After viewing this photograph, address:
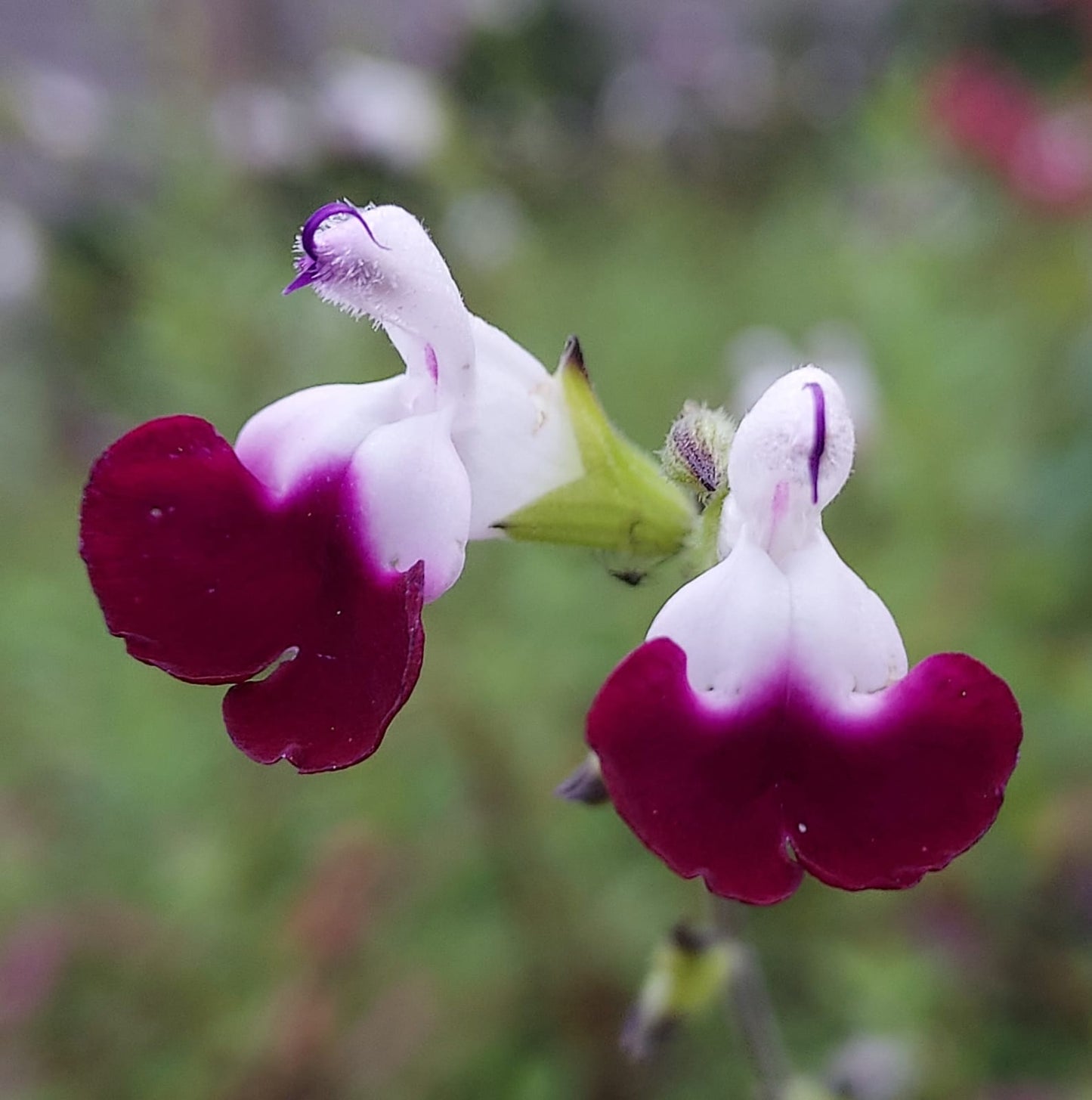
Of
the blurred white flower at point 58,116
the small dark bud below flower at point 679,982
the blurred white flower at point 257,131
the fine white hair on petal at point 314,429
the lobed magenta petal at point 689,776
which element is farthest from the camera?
the blurred white flower at point 257,131

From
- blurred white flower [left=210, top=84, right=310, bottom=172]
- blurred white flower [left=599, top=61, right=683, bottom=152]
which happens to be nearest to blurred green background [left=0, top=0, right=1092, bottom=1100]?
blurred white flower [left=210, top=84, right=310, bottom=172]

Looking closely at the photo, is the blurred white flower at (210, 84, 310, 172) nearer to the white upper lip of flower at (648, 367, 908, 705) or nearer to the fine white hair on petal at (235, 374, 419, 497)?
the fine white hair on petal at (235, 374, 419, 497)

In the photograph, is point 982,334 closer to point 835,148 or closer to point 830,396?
point 830,396

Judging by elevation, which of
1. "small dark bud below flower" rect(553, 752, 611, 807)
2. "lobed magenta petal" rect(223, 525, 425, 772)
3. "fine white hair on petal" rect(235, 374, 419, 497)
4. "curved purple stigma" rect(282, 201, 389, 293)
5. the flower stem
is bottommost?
the flower stem

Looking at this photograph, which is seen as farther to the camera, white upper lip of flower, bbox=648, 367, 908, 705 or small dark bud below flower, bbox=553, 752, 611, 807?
small dark bud below flower, bbox=553, 752, 611, 807

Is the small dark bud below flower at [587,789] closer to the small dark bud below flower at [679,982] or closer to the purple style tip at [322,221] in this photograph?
the small dark bud below flower at [679,982]

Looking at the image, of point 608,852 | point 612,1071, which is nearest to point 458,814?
point 608,852

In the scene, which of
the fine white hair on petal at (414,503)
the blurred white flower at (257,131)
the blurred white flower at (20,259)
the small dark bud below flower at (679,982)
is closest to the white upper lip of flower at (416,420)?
the fine white hair on petal at (414,503)
